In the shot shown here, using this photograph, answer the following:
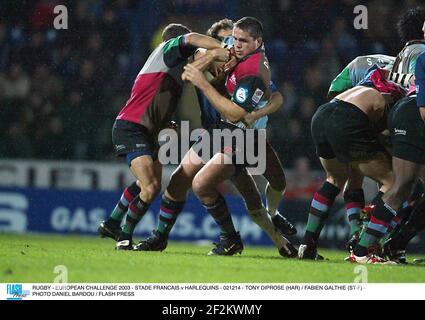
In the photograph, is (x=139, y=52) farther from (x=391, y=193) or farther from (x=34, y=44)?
(x=391, y=193)

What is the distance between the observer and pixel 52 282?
18.8ft

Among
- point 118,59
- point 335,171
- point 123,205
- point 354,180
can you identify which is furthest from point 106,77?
point 335,171

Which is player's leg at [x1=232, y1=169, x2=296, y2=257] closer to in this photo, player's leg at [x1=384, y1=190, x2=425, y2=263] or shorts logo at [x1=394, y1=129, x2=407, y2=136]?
player's leg at [x1=384, y1=190, x2=425, y2=263]

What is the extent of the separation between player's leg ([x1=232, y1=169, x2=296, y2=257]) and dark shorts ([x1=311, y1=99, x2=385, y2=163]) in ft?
2.31

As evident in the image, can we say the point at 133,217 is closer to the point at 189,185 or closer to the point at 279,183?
the point at 189,185

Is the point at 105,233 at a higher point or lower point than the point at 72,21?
lower


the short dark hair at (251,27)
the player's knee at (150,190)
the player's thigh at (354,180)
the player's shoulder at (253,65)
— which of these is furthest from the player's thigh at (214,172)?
the player's thigh at (354,180)

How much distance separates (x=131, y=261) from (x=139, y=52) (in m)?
3.69

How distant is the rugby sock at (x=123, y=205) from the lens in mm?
7781

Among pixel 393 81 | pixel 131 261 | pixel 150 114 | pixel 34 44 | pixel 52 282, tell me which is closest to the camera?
pixel 52 282

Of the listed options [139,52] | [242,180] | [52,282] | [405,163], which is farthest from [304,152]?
[52,282]

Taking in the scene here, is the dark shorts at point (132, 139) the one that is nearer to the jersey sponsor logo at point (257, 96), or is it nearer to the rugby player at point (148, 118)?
the rugby player at point (148, 118)

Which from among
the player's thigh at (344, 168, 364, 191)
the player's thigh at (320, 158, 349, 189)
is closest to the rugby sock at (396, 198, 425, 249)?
the player's thigh at (344, 168, 364, 191)

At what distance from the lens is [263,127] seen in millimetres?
7664
